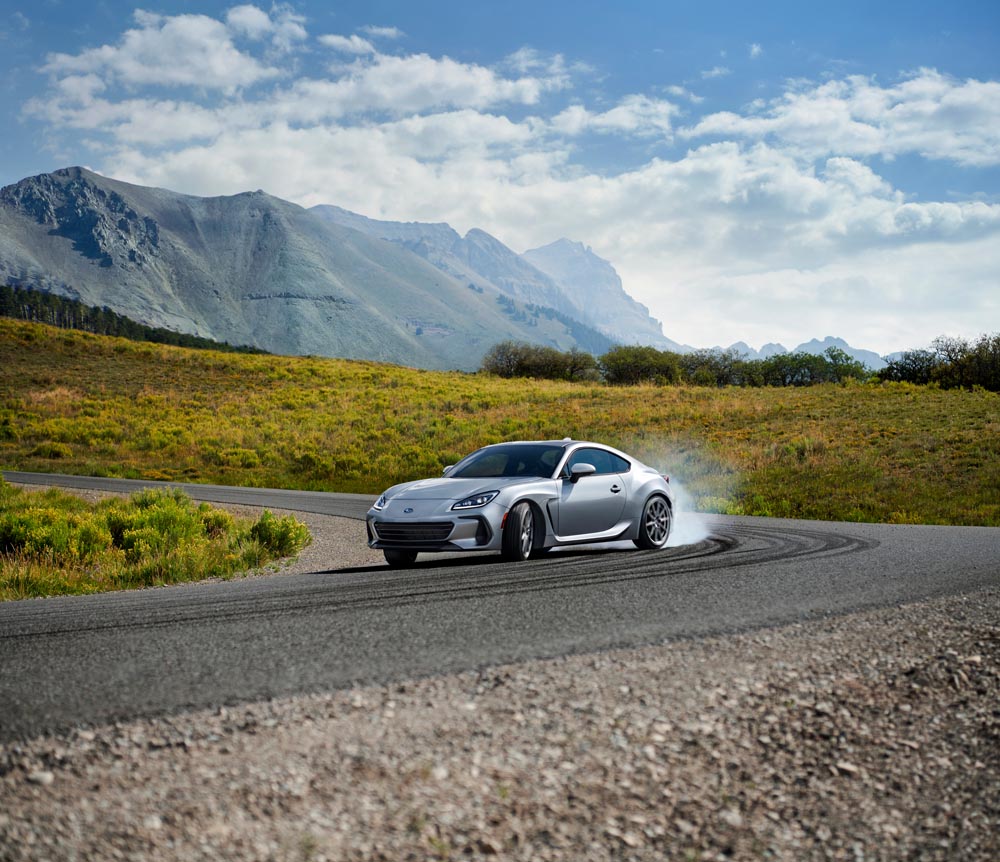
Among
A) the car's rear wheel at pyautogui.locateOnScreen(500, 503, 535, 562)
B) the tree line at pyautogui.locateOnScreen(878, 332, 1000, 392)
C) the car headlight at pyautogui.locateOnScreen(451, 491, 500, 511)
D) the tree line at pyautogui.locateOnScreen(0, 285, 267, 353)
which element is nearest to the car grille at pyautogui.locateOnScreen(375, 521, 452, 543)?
the car headlight at pyautogui.locateOnScreen(451, 491, 500, 511)

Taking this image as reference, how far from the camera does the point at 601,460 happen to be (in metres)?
11.7

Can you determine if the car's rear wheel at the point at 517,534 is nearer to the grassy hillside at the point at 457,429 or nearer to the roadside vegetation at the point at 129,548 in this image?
the roadside vegetation at the point at 129,548

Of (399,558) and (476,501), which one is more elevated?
(476,501)

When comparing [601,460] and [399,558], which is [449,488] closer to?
[399,558]

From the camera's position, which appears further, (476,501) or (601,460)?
(601,460)

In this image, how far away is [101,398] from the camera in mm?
48906

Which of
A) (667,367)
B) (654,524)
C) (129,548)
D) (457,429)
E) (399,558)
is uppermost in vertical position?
(667,367)

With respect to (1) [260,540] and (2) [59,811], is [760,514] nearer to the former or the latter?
(1) [260,540]

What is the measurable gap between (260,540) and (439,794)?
11.3 m

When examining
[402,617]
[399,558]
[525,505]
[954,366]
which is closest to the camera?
[402,617]

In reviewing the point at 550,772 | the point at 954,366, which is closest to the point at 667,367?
the point at 954,366

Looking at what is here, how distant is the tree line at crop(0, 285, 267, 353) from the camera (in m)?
140

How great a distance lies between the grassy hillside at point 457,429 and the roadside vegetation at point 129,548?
12.4 meters

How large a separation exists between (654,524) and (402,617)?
19.2 feet
